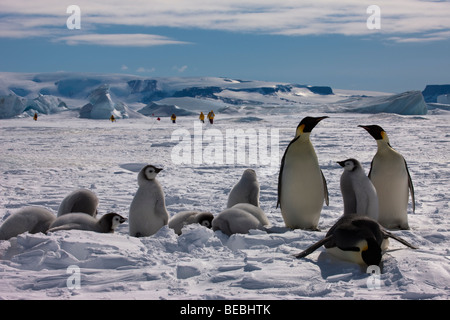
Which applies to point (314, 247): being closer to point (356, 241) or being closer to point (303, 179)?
point (356, 241)

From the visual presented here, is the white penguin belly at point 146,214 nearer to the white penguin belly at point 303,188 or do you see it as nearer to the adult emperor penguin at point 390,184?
the white penguin belly at point 303,188

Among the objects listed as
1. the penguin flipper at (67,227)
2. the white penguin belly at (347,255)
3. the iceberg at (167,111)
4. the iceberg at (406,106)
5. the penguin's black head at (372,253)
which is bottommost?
the iceberg at (167,111)

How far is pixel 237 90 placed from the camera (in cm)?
10319

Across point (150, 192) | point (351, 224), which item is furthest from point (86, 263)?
point (351, 224)

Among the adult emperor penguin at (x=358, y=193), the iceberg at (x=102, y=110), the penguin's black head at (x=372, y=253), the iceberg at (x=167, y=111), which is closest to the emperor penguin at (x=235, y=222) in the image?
the adult emperor penguin at (x=358, y=193)

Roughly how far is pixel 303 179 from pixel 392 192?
33.9 inches

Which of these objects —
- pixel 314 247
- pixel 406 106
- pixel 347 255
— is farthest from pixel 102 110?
pixel 347 255

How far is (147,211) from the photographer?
4.28 metres

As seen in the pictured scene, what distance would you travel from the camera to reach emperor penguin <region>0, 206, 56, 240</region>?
3.89 meters

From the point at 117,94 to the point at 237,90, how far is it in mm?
23983

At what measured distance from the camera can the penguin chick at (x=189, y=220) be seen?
167 inches

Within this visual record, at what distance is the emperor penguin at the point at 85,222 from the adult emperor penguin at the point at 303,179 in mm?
1475

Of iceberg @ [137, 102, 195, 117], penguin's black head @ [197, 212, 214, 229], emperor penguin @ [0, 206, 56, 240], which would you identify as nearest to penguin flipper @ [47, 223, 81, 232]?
emperor penguin @ [0, 206, 56, 240]
